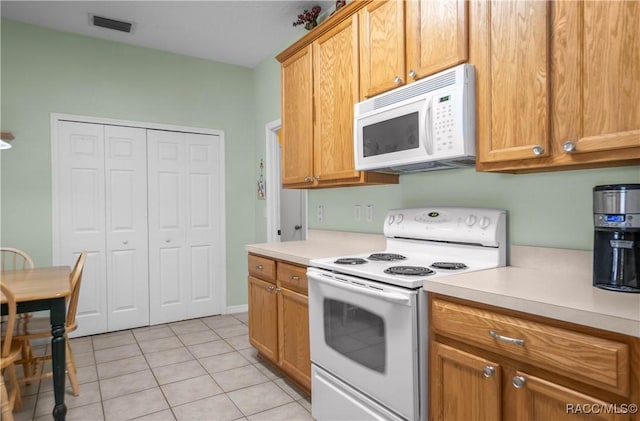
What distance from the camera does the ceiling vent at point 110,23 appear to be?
10.1 feet

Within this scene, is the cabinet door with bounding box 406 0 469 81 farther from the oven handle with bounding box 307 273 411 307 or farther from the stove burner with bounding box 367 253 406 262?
the oven handle with bounding box 307 273 411 307

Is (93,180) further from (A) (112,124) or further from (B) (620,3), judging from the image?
(B) (620,3)

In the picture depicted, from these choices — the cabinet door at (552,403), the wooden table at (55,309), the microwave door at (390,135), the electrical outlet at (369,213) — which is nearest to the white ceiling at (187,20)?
the microwave door at (390,135)

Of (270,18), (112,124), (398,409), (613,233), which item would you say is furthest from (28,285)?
(613,233)

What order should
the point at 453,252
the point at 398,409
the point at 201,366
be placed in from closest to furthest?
the point at 398,409 → the point at 453,252 → the point at 201,366

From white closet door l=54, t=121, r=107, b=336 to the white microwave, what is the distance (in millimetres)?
2640

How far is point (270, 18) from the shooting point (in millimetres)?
3125

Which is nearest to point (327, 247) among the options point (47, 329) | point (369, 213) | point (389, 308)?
point (369, 213)

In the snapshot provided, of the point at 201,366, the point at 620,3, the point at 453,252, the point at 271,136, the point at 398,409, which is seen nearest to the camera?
the point at 620,3

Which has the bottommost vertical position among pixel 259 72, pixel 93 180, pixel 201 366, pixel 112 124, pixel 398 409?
pixel 201 366

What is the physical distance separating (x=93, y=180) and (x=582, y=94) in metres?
3.70

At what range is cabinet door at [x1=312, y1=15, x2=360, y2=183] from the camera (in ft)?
7.39

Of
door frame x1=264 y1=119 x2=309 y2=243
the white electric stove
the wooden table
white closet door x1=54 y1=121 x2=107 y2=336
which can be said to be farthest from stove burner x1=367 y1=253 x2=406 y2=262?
white closet door x1=54 y1=121 x2=107 y2=336

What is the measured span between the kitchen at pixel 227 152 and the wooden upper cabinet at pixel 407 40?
1.85 ft
